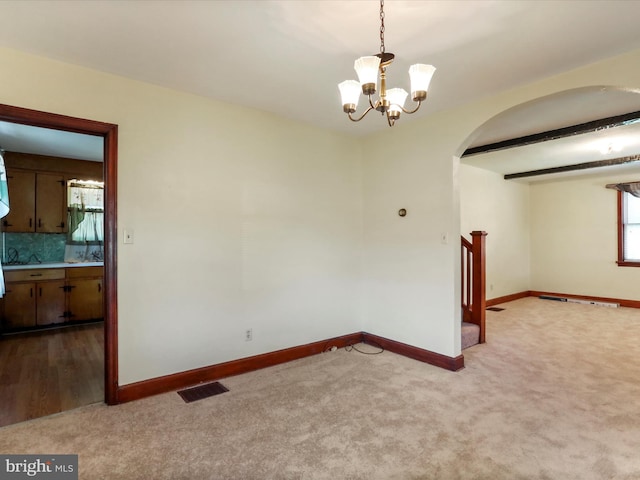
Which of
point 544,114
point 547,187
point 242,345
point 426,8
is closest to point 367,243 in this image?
point 242,345

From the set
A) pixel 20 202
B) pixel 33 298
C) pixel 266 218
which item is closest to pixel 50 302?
pixel 33 298

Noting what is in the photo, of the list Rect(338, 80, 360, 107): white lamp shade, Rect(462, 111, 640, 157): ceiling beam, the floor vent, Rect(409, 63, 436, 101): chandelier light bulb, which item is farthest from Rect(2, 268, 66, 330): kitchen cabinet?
Rect(462, 111, 640, 157): ceiling beam

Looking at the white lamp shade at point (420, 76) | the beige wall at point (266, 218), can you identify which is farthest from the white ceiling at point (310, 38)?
the white lamp shade at point (420, 76)

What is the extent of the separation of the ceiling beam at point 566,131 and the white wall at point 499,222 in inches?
53.5

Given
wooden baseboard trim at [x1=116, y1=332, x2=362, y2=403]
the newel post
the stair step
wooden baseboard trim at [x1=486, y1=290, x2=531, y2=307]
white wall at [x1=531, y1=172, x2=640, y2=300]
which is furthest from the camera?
white wall at [x1=531, y1=172, x2=640, y2=300]

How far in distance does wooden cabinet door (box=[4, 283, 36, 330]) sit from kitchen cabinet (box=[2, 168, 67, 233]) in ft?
2.85

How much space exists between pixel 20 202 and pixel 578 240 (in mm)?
9691

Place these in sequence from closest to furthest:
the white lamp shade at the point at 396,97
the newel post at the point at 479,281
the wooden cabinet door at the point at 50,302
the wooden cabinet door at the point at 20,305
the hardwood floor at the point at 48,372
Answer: the white lamp shade at the point at 396,97 → the hardwood floor at the point at 48,372 → the newel post at the point at 479,281 → the wooden cabinet door at the point at 20,305 → the wooden cabinet door at the point at 50,302

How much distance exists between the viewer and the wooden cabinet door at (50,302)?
4.70 m

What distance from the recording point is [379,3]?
1.79m

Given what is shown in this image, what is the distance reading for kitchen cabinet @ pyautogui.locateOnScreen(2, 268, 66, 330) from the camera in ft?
14.8

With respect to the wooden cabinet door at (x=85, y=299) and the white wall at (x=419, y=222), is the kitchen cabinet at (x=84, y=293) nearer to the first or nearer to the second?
the wooden cabinet door at (x=85, y=299)

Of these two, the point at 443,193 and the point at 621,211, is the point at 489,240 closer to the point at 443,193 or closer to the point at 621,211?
the point at 621,211

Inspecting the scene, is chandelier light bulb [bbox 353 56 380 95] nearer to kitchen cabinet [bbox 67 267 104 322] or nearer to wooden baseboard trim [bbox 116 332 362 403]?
wooden baseboard trim [bbox 116 332 362 403]
